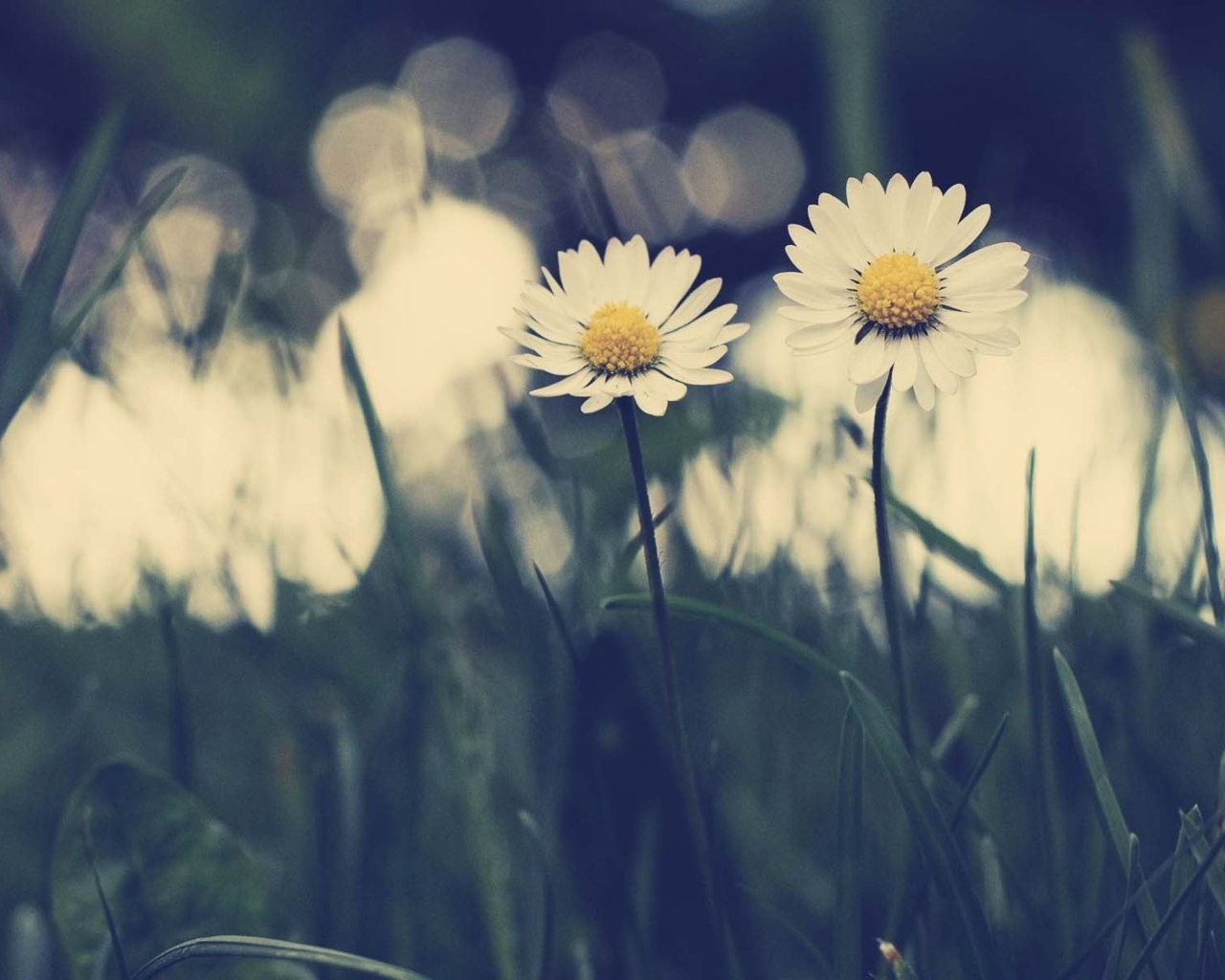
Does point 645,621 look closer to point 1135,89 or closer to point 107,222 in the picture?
point 1135,89

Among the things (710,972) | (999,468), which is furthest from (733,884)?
(999,468)

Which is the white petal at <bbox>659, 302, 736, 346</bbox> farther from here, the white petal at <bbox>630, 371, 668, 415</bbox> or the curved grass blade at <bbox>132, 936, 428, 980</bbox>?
the curved grass blade at <bbox>132, 936, 428, 980</bbox>

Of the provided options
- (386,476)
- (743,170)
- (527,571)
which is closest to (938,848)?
(386,476)

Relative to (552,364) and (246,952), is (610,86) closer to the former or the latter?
(552,364)

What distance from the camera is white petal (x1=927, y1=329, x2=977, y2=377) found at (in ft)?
0.97

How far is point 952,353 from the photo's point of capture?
31cm

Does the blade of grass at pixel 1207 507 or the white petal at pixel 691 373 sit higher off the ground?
the blade of grass at pixel 1207 507

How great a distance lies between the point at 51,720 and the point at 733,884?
26.0 inches

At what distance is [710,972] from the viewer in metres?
0.41

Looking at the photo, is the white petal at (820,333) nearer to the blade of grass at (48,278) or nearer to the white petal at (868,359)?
the white petal at (868,359)

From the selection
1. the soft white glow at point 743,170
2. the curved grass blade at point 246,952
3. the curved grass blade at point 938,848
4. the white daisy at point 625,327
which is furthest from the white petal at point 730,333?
the soft white glow at point 743,170

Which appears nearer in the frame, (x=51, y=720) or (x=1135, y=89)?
(x=51, y=720)

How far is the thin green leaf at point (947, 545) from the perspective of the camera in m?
0.43

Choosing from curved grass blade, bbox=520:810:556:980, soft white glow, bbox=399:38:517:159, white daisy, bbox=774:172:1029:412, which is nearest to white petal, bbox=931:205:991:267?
white daisy, bbox=774:172:1029:412
